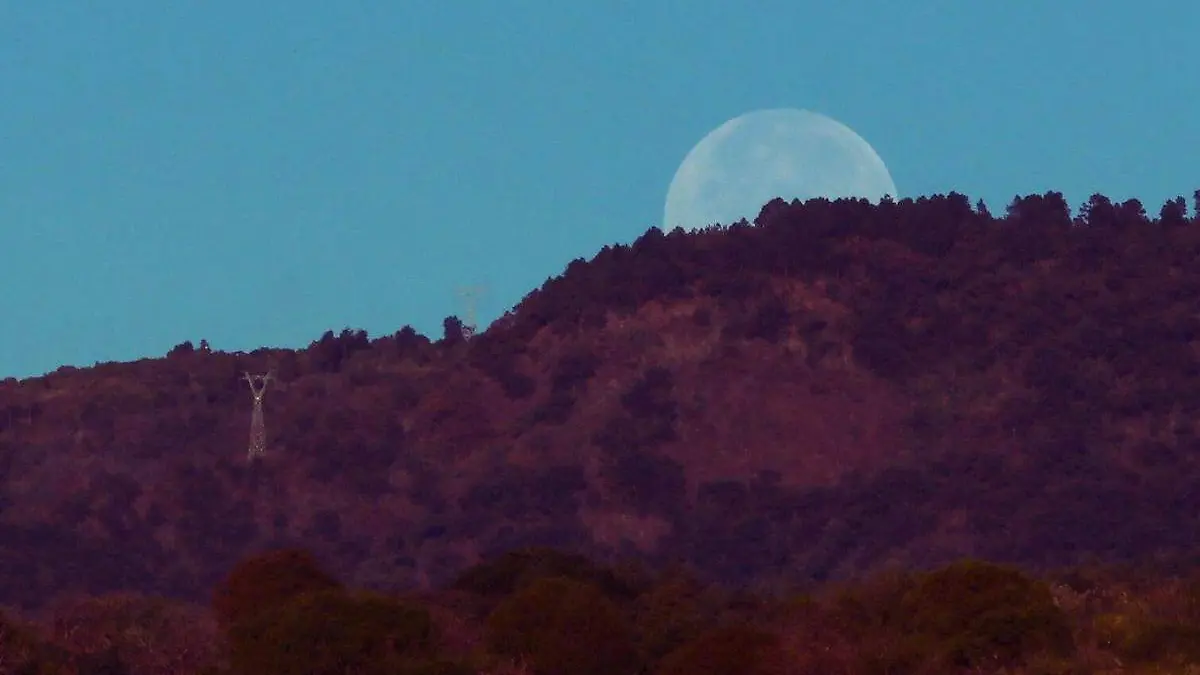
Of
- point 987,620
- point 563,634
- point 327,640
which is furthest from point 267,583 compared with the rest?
point 987,620

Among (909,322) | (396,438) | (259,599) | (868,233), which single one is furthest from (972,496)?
(259,599)

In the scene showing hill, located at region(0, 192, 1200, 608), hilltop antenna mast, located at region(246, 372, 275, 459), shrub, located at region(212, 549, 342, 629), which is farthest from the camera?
hilltop antenna mast, located at region(246, 372, 275, 459)

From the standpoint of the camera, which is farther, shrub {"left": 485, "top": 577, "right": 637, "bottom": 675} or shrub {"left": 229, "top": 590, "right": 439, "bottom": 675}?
shrub {"left": 485, "top": 577, "right": 637, "bottom": 675}

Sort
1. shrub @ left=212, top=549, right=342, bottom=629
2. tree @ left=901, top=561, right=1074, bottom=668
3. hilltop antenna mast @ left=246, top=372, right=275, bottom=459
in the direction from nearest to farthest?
tree @ left=901, top=561, right=1074, bottom=668
shrub @ left=212, top=549, right=342, bottom=629
hilltop antenna mast @ left=246, top=372, right=275, bottom=459

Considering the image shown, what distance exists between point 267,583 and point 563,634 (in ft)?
21.4

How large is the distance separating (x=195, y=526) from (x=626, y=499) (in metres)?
13.6

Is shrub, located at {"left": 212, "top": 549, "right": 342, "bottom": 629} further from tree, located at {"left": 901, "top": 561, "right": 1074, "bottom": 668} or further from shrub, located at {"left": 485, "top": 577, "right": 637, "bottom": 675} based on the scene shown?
tree, located at {"left": 901, "top": 561, "right": 1074, "bottom": 668}

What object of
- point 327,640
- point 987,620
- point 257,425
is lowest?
point 987,620

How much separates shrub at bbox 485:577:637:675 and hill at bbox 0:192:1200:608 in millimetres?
23210

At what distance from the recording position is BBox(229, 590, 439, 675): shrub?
2142 cm

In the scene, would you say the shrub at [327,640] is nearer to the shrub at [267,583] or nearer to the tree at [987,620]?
the shrub at [267,583]

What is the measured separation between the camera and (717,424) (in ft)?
185

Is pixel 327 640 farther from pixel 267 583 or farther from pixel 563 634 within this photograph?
pixel 267 583

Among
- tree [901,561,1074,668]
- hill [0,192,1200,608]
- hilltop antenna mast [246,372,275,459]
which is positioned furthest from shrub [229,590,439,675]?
hilltop antenna mast [246,372,275,459]
